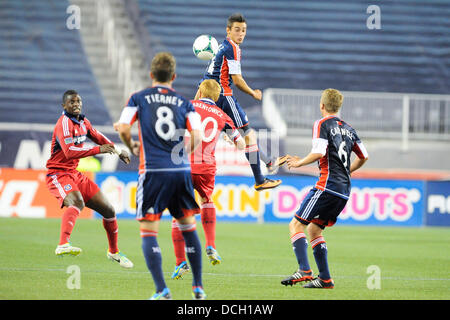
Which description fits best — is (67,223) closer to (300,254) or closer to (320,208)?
(300,254)

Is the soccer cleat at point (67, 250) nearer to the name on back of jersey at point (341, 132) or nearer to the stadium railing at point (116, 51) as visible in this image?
the name on back of jersey at point (341, 132)

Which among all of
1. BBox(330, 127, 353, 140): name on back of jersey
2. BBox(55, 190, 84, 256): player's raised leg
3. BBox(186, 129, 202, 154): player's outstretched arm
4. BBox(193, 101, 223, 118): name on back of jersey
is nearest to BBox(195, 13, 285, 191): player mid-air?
BBox(193, 101, 223, 118): name on back of jersey

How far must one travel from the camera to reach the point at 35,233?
13.0m

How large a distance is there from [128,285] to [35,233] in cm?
638

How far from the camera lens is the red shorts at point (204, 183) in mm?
8211

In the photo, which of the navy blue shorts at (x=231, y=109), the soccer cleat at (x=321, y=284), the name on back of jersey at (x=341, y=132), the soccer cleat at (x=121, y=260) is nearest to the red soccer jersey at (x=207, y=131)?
the navy blue shorts at (x=231, y=109)

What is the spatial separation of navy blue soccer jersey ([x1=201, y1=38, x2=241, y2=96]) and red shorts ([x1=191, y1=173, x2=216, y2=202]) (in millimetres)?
1090

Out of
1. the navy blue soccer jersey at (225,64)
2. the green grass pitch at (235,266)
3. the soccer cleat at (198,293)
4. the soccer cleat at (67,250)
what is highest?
the navy blue soccer jersey at (225,64)

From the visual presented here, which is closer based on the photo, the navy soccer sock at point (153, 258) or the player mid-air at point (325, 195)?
the navy soccer sock at point (153, 258)

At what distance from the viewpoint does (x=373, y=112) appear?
2042 centimetres

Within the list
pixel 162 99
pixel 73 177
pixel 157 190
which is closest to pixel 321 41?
pixel 73 177

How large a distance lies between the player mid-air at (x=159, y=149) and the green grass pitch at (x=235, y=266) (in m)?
0.56
